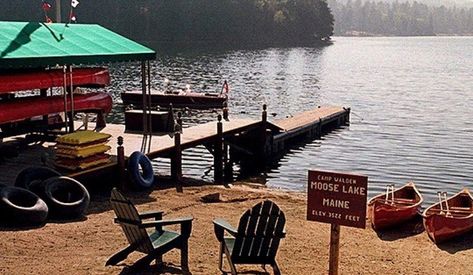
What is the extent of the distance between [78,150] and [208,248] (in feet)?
16.2

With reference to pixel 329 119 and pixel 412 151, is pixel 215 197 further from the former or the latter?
pixel 329 119

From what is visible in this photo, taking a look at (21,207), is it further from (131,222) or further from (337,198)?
(337,198)

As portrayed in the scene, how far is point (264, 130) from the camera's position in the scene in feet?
77.3

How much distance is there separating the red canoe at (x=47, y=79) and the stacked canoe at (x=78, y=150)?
319 cm

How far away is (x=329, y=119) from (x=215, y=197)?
55.2 ft

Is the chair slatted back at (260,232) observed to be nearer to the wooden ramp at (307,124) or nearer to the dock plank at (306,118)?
the wooden ramp at (307,124)

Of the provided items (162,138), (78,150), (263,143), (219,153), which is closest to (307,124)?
(263,143)

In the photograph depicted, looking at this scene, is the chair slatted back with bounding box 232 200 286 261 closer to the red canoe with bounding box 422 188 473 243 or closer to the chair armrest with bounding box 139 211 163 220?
the chair armrest with bounding box 139 211 163 220

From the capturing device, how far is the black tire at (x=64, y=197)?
11.7 m

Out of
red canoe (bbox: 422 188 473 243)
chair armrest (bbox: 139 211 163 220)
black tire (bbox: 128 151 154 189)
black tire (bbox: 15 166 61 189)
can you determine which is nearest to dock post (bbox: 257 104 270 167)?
black tire (bbox: 128 151 154 189)

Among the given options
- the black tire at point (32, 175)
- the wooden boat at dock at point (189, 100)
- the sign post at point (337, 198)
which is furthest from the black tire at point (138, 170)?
the wooden boat at dock at point (189, 100)

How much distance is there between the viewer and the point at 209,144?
2078 centimetres

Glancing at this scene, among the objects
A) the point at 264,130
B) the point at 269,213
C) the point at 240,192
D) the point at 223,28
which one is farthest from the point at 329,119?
the point at 223,28

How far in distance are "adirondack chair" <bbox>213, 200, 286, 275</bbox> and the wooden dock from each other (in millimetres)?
6350
